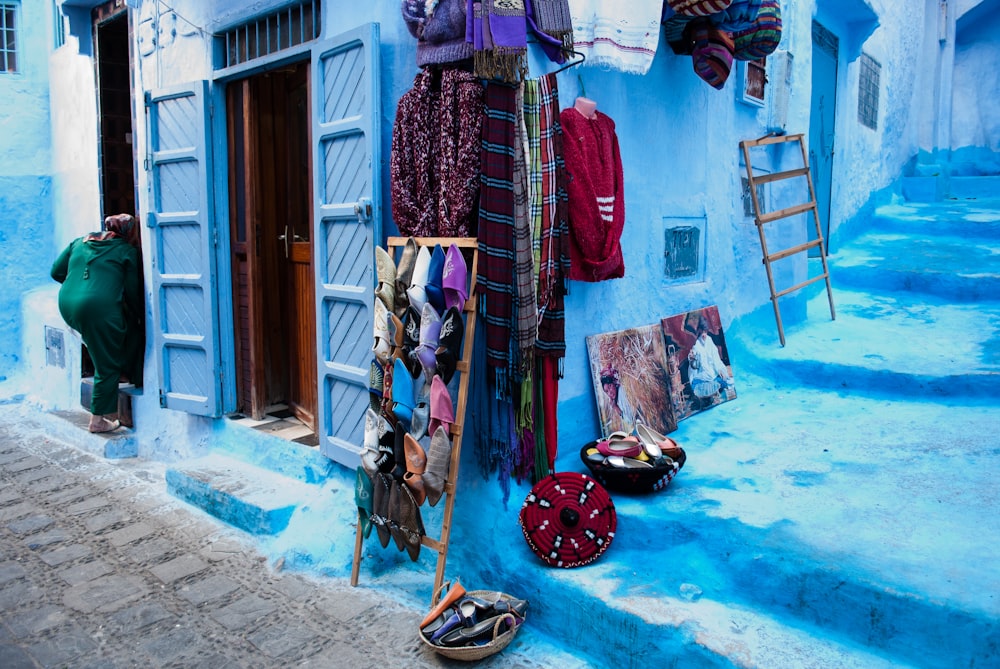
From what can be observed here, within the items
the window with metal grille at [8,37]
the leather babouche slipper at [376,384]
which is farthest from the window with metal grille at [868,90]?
the window with metal grille at [8,37]

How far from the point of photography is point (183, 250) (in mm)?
5188

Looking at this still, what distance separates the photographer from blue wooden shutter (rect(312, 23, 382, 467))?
3.70 meters

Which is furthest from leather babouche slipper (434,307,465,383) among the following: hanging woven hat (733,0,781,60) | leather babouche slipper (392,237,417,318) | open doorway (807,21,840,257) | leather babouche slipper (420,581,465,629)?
open doorway (807,21,840,257)

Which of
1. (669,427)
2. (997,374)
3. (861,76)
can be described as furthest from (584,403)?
(861,76)

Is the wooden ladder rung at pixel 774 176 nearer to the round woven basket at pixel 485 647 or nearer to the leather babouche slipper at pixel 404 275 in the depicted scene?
the leather babouche slipper at pixel 404 275

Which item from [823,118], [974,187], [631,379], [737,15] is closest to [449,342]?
[631,379]

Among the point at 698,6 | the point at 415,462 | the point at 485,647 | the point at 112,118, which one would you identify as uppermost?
the point at 698,6

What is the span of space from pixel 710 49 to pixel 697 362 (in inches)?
76.4

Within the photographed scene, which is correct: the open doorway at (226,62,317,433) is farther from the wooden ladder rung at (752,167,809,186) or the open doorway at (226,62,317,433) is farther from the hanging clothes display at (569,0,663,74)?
the wooden ladder rung at (752,167,809,186)

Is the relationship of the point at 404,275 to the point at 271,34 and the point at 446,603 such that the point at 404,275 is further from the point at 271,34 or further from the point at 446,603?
the point at 271,34

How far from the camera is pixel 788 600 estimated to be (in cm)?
283

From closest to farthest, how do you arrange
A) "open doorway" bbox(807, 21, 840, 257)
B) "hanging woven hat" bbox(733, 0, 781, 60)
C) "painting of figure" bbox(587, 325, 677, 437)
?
"painting of figure" bbox(587, 325, 677, 437), "hanging woven hat" bbox(733, 0, 781, 60), "open doorway" bbox(807, 21, 840, 257)

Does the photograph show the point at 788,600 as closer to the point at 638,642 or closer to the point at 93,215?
the point at 638,642

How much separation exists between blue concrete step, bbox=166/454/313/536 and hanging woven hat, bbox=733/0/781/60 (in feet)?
12.7
